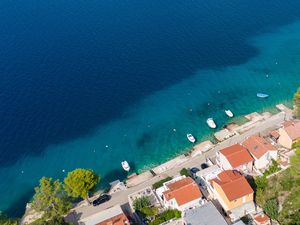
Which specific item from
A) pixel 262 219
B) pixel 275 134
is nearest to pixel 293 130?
pixel 275 134

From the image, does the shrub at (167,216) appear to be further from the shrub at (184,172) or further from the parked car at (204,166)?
the parked car at (204,166)

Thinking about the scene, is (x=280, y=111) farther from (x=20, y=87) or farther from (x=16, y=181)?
(x=20, y=87)

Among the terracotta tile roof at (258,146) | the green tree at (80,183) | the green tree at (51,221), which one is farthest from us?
the green tree at (80,183)

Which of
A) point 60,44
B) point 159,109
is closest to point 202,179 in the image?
point 159,109

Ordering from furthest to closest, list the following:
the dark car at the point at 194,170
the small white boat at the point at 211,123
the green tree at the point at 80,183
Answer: the small white boat at the point at 211,123
the dark car at the point at 194,170
the green tree at the point at 80,183

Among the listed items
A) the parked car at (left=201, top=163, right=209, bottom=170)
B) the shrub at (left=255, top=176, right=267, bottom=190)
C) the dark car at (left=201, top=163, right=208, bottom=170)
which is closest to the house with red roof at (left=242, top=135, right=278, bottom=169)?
the shrub at (left=255, top=176, right=267, bottom=190)

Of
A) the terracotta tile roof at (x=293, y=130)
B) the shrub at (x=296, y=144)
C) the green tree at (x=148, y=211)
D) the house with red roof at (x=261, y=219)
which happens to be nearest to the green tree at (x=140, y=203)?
the green tree at (x=148, y=211)
